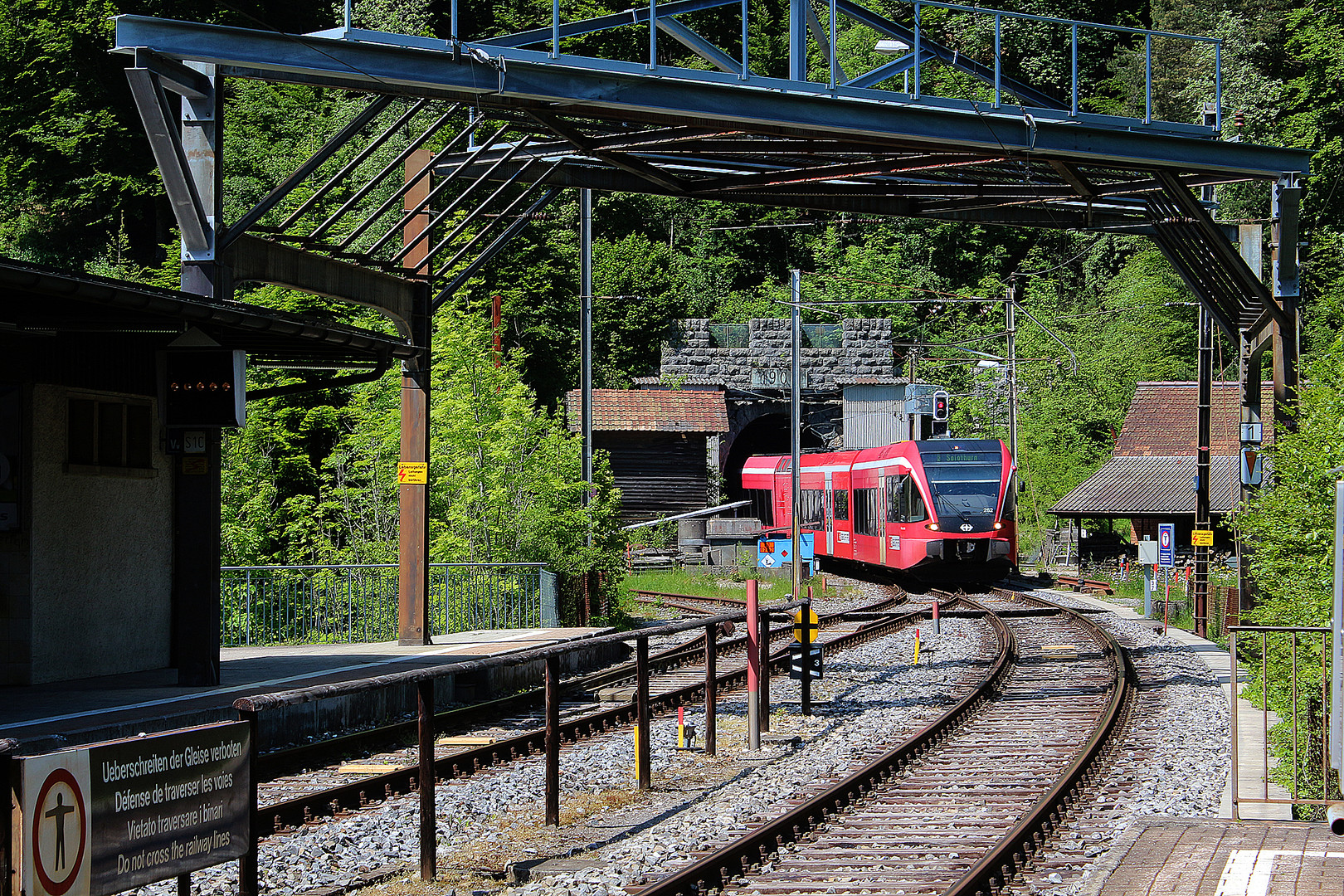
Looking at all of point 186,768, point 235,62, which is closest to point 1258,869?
point 186,768

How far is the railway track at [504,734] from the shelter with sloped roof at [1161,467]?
16556mm

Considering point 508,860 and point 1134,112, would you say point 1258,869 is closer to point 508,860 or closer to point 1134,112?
point 508,860

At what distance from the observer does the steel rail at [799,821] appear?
8148mm

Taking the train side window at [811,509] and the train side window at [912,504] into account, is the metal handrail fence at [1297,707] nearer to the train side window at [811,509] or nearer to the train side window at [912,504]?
the train side window at [912,504]

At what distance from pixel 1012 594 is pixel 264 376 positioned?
18.7 m

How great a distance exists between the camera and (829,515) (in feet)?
126

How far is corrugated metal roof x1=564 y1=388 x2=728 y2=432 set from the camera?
156ft

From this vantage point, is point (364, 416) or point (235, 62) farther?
point (364, 416)

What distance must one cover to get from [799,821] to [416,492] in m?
9.65

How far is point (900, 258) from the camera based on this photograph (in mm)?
73625

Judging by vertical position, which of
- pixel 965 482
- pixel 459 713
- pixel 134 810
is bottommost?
pixel 459 713

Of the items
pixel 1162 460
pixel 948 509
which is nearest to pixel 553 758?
pixel 948 509

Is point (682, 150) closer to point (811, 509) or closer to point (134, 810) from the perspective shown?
point (134, 810)

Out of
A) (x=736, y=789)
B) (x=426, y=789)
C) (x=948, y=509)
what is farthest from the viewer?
(x=948, y=509)
